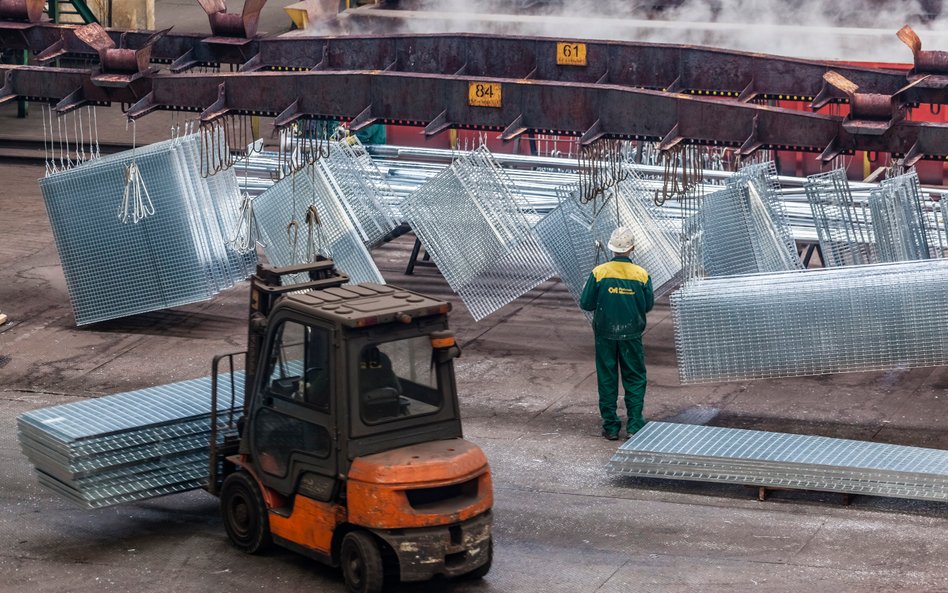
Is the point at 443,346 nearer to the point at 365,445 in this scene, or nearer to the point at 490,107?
the point at 365,445

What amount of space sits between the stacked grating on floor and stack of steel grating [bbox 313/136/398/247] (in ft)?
9.95

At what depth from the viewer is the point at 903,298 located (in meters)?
10.1

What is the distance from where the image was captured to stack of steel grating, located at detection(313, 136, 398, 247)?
13117mm

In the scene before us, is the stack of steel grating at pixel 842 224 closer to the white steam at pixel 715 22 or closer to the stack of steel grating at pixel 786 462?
the stack of steel grating at pixel 786 462

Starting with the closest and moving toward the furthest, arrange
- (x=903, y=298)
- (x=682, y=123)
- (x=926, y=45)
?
(x=903, y=298), (x=682, y=123), (x=926, y=45)

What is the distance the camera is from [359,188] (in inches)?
550

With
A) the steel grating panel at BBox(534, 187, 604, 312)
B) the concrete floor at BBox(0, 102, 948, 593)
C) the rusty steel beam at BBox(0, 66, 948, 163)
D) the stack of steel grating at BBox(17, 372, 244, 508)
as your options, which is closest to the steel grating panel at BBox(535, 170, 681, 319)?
the steel grating panel at BBox(534, 187, 604, 312)

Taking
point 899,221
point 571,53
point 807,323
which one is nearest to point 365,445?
point 807,323

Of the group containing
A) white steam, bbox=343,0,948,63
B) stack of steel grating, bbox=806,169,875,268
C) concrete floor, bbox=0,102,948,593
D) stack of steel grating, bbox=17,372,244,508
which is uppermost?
white steam, bbox=343,0,948,63

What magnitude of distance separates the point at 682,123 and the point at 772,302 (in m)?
1.52

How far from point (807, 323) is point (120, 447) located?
4.78 meters

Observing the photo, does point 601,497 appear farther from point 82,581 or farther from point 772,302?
point 82,581

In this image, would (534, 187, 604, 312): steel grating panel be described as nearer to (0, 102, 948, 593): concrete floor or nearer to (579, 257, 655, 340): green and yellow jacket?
(0, 102, 948, 593): concrete floor

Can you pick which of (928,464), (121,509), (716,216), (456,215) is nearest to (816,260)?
(716,216)
